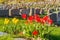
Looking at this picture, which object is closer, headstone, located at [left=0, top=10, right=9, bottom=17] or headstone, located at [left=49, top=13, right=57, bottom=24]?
headstone, located at [left=49, top=13, right=57, bottom=24]

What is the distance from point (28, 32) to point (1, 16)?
900 centimetres

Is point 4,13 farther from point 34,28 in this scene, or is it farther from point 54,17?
point 34,28

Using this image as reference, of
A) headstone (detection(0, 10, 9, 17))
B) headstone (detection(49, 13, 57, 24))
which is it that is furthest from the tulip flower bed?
headstone (detection(0, 10, 9, 17))

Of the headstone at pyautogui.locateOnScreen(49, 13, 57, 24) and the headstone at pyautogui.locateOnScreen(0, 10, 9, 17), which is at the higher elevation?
the headstone at pyautogui.locateOnScreen(49, 13, 57, 24)

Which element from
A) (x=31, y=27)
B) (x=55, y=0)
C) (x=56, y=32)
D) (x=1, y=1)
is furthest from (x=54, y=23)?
(x=1, y=1)

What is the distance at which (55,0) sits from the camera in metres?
38.2

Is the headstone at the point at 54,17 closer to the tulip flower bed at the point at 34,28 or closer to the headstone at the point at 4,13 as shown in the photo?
the tulip flower bed at the point at 34,28

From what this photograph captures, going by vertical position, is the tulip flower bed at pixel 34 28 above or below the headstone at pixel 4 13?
above

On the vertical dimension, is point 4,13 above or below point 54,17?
below

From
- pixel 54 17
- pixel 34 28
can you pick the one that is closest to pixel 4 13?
pixel 54 17

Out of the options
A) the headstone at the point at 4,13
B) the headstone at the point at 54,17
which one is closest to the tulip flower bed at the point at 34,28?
the headstone at the point at 54,17

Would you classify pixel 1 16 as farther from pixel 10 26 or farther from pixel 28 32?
pixel 28 32

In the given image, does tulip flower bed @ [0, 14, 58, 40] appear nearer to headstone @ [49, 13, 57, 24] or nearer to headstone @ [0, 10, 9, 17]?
headstone @ [49, 13, 57, 24]

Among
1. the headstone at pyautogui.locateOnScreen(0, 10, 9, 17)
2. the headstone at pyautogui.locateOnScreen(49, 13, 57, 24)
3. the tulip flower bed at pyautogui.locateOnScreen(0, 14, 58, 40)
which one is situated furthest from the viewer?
the headstone at pyautogui.locateOnScreen(0, 10, 9, 17)
